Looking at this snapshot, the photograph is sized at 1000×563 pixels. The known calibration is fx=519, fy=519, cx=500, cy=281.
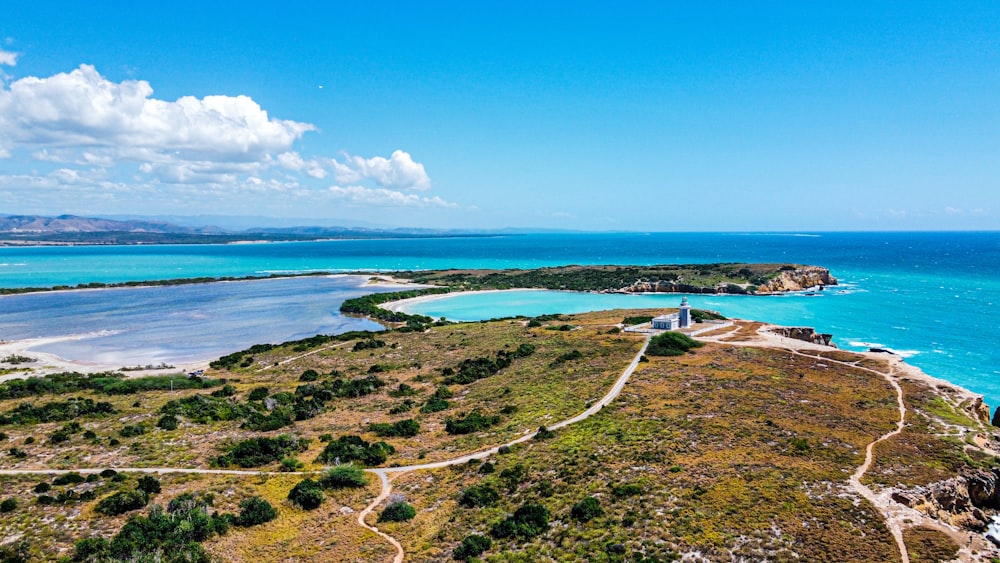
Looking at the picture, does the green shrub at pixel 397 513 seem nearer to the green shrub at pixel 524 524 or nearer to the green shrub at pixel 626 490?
the green shrub at pixel 524 524

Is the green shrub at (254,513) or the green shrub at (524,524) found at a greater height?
the green shrub at (524,524)

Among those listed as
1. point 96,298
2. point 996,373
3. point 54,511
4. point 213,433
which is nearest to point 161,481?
point 54,511

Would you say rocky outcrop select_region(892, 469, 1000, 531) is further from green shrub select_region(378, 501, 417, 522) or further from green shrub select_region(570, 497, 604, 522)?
green shrub select_region(378, 501, 417, 522)

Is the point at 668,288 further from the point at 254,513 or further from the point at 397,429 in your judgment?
the point at 254,513

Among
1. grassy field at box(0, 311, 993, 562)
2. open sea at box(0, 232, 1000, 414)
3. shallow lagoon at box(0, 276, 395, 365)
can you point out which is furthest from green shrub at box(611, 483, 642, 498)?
shallow lagoon at box(0, 276, 395, 365)

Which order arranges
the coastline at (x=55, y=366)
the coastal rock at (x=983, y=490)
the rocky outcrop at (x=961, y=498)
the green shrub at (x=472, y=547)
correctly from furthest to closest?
1. the coastline at (x=55, y=366)
2. the coastal rock at (x=983, y=490)
3. the rocky outcrop at (x=961, y=498)
4. the green shrub at (x=472, y=547)

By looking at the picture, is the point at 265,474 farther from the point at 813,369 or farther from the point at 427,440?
the point at 813,369

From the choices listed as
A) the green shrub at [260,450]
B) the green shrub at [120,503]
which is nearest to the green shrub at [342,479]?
the green shrub at [260,450]
